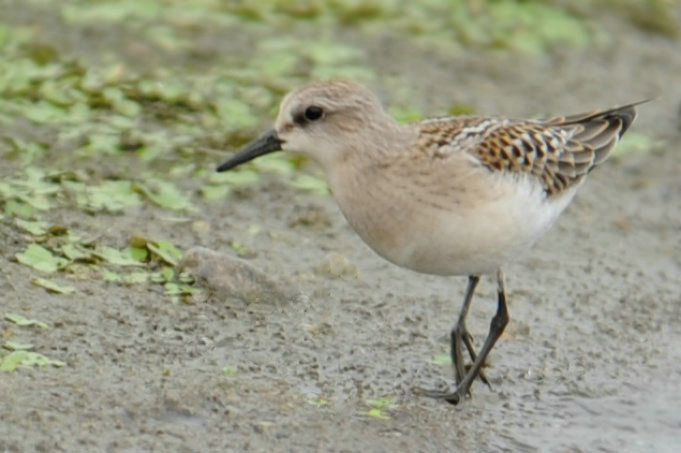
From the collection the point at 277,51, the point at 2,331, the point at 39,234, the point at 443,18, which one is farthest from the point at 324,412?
the point at 443,18

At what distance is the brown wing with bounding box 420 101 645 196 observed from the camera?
572 cm

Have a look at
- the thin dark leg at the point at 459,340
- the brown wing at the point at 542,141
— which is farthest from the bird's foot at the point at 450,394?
the brown wing at the point at 542,141

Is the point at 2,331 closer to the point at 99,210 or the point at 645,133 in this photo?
the point at 99,210

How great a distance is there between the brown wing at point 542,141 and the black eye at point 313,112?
0.45 m

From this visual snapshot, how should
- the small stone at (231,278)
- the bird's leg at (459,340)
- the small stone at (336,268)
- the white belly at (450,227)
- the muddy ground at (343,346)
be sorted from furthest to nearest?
1. the small stone at (336,268)
2. the small stone at (231,278)
3. the bird's leg at (459,340)
4. the white belly at (450,227)
5. the muddy ground at (343,346)

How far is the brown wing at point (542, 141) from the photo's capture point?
5.72 meters

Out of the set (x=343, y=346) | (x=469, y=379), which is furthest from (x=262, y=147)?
(x=469, y=379)

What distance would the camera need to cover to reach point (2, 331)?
5.75 m

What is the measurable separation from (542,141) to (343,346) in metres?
1.32

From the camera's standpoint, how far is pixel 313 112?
5.68 metres

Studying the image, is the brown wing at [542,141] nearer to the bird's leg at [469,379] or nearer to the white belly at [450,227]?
the white belly at [450,227]

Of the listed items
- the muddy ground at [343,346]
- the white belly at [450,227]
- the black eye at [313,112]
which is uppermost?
the black eye at [313,112]

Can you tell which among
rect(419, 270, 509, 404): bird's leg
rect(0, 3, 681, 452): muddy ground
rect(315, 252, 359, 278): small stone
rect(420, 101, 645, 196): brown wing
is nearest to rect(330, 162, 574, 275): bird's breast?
rect(420, 101, 645, 196): brown wing

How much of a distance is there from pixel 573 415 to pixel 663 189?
3091mm
